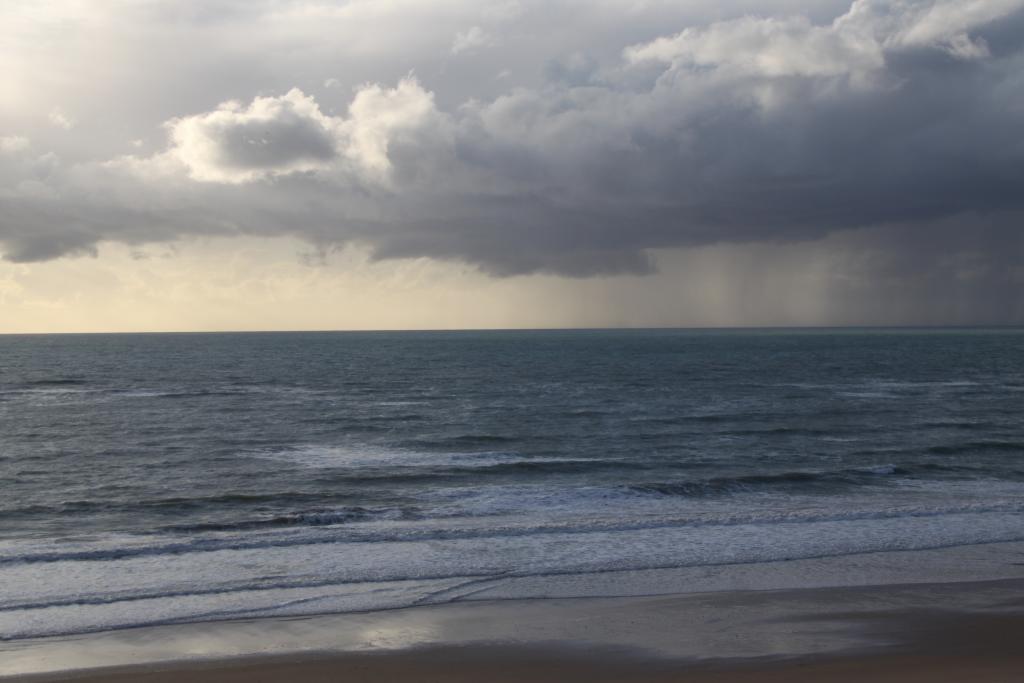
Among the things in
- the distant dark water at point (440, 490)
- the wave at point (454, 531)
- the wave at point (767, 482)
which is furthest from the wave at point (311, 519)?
the wave at point (767, 482)

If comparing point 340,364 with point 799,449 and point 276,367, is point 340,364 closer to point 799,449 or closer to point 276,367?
point 276,367

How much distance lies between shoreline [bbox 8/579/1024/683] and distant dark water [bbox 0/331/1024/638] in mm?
1376

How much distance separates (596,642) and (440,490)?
1475 centimetres

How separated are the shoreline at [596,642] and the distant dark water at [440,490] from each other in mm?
1376

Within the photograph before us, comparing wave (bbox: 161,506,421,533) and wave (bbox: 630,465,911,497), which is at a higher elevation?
wave (bbox: 161,506,421,533)

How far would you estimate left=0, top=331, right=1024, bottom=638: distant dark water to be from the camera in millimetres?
18922

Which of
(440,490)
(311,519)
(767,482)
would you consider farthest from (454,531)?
(767,482)

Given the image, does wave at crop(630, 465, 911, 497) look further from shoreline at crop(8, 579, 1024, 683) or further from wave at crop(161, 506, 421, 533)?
shoreline at crop(8, 579, 1024, 683)

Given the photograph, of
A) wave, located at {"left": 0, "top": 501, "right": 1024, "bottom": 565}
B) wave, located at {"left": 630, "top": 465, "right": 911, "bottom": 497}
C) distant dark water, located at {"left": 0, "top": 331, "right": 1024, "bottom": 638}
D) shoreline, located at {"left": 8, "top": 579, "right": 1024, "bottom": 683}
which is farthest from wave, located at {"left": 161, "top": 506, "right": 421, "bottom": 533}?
wave, located at {"left": 630, "top": 465, "right": 911, "bottom": 497}

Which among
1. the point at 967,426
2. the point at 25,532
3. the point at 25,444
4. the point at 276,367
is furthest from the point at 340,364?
the point at 25,532

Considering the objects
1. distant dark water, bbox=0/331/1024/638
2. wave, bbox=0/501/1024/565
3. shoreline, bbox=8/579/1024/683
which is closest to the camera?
shoreline, bbox=8/579/1024/683

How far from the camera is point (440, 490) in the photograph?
2884 cm

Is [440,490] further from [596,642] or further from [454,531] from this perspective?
[596,642]

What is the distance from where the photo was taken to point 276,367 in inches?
4173
